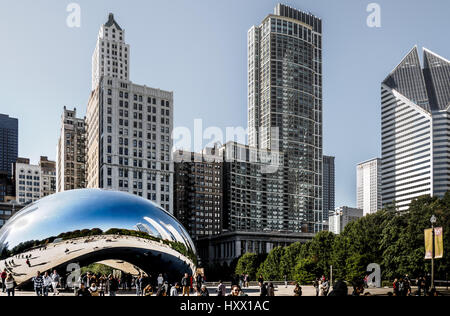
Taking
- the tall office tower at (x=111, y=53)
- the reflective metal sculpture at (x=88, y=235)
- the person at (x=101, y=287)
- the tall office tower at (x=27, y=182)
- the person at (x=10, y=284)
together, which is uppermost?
the tall office tower at (x=111, y=53)

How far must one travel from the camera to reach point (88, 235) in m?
22.9

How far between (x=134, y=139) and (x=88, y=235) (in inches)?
3860

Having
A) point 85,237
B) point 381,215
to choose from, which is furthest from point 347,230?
point 85,237

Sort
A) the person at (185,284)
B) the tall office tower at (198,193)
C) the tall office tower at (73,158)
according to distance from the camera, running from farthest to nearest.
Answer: the tall office tower at (198,193) → the tall office tower at (73,158) → the person at (185,284)

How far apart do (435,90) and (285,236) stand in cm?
9862

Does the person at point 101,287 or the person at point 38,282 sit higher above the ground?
the person at point 38,282

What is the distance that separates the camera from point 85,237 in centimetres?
2288

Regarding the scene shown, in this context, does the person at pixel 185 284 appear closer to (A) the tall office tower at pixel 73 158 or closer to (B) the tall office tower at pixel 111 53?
(A) the tall office tower at pixel 73 158

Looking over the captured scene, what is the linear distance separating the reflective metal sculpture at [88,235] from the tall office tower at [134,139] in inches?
3602

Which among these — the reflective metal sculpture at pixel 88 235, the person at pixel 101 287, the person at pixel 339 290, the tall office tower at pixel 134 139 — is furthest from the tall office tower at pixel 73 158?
the person at pixel 339 290

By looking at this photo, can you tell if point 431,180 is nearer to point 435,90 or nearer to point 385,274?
point 435,90

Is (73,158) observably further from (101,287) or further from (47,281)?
(47,281)

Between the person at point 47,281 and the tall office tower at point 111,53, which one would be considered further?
the tall office tower at point 111,53

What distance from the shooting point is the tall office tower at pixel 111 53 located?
14738cm
